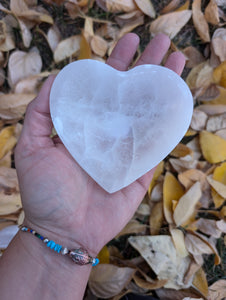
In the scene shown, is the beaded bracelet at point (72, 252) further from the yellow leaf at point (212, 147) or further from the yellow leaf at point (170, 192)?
the yellow leaf at point (212, 147)

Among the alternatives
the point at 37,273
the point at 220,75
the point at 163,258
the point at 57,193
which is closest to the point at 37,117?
the point at 57,193

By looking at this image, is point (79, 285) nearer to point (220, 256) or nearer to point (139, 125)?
point (139, 125)

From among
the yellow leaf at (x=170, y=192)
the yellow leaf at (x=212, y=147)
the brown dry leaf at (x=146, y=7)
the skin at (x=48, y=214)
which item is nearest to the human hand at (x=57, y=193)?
the skin at (x=48, y=214)

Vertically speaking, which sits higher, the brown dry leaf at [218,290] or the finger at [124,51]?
the finger at [124,51]

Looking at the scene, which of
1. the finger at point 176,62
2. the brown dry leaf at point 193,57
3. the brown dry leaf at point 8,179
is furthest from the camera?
the brown dry leaf at point 193,57

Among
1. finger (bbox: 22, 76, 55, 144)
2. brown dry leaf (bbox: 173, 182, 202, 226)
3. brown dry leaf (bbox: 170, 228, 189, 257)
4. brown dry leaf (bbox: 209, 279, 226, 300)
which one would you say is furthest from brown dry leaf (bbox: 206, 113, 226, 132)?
finger (bbox: 22, 76, 55, 144)

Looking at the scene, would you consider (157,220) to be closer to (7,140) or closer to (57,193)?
(57,193)

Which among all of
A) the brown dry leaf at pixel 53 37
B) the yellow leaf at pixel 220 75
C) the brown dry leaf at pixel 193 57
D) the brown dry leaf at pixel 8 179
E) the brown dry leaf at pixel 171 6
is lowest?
the brown dry leaf at pixel 8 179
